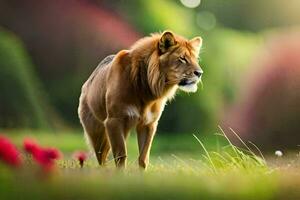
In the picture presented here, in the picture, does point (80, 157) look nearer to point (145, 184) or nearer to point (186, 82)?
point (186, 82)

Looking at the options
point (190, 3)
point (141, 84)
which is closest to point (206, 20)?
point (190, 3)

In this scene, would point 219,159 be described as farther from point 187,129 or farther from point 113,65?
point 113,65

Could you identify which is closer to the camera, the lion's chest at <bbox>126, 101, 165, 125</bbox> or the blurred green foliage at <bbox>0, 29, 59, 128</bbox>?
the blurred green foliage at <bbox>0, 29, 59, 128</bbox>

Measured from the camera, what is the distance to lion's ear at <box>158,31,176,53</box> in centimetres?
323

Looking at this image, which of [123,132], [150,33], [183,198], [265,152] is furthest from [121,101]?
[183,198]

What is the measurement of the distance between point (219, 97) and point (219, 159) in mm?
→ 325

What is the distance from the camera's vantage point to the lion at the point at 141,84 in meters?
3.26

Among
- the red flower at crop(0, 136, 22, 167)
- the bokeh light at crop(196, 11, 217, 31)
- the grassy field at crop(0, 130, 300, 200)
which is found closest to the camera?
the grassy field at crop(0, 130, 300, 200)

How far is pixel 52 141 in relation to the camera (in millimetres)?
3244

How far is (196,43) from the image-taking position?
3.31 meters

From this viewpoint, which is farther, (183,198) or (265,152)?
(265,152)

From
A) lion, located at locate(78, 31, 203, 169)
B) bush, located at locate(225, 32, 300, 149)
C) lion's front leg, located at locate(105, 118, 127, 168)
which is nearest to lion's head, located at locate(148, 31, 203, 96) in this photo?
lion, located at locate(78, 31, 203, 169)

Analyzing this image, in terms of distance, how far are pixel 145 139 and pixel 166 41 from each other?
1.46 ft

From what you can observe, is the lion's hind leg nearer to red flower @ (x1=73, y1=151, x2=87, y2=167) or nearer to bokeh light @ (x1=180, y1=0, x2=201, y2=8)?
red flower @ (x1=73, y1=151, x2=87, y2=167)
